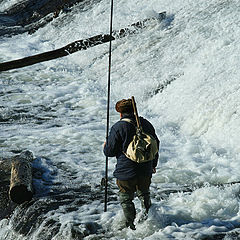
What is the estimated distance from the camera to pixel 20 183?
6.42 m

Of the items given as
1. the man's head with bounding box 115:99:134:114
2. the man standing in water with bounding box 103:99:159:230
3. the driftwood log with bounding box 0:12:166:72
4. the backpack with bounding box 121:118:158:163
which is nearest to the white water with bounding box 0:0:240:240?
the driftwood log with bounding box 0:12:166:72

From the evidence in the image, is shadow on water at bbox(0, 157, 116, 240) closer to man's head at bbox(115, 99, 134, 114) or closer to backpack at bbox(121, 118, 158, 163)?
backpack at bbox(121, 118, 158, 163)

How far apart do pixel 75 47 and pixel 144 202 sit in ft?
37.6

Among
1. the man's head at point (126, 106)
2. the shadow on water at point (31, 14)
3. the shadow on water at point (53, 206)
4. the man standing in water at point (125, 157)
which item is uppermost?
the shadow on water at point (31, 14)

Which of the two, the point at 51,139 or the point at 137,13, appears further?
the point at 137,13

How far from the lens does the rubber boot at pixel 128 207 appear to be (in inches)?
204

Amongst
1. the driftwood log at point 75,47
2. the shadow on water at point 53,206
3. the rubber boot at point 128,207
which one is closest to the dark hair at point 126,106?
the rubber boot at point 128,207

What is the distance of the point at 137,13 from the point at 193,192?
34.9ft

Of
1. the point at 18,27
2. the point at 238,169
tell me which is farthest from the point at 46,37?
the point at 238,169

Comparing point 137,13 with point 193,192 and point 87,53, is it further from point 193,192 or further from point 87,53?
point 193,192

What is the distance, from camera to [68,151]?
863 centimetres

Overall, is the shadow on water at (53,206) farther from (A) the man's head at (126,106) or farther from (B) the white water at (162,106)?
(A) the man's head at (126,106)

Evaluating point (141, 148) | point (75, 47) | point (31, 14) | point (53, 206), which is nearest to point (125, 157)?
point (141, 148)

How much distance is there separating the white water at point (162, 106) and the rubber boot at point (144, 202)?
10cm
